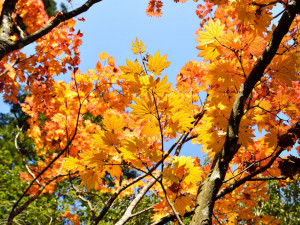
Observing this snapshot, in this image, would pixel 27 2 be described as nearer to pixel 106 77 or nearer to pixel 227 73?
pixel 106 77

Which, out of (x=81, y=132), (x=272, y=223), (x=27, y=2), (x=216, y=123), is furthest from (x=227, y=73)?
(x=27, y=2)

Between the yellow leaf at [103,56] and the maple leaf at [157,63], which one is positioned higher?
the yellow leaf at [103,56]

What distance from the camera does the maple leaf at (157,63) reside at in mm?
987

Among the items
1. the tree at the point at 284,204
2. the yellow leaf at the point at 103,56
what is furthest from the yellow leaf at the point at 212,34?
the tree at the point at 284,204

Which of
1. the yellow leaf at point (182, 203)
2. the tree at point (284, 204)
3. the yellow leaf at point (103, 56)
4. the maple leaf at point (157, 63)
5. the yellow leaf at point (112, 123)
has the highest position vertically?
the yellow leaf at point (103, 56)

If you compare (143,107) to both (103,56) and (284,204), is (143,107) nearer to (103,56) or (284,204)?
(103,56)

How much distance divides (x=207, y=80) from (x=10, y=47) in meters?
1.76

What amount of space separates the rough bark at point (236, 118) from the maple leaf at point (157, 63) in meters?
0.40

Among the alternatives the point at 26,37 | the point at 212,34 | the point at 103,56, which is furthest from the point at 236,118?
the point at 103,56

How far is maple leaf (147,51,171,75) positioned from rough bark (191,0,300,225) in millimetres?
402

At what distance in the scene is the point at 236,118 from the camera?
1.02 m

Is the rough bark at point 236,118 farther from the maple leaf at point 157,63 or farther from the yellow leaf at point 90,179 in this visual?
the yellow leaf at point 90,179

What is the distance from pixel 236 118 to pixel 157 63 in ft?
1.52

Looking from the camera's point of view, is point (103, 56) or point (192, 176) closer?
point (192, 176)
